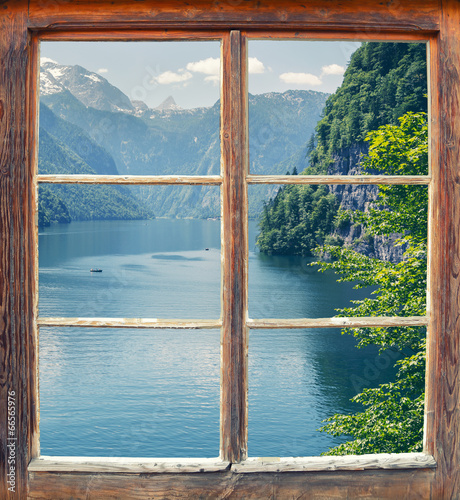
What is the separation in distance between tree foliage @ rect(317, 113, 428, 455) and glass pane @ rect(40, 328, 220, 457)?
8.64 m

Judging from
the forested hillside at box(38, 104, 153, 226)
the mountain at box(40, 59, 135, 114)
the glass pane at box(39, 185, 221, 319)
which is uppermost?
the mountain at box(40, 59, 135, 114)

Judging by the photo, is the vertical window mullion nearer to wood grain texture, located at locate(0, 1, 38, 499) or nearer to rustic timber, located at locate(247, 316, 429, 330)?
rustic timber, located at locate(247, 316, 429, 330)

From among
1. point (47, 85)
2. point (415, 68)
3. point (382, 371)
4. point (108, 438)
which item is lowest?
point (108, 438)

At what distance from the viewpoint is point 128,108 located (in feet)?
158

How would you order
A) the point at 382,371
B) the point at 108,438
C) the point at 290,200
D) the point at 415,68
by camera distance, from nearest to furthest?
the point at 108,438, the point at 382,371, the point at 415,68, the point at 290,200

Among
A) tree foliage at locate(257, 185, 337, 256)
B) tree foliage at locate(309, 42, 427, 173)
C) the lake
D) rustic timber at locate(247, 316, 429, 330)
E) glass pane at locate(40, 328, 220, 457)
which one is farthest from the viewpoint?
tree foliage at locate(257, 185, 337, 256)

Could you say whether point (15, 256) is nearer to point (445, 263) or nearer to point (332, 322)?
point (332, 322)

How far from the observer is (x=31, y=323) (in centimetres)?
118

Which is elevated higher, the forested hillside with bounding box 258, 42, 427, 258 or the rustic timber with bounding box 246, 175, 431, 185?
the forested hillside with bounding box 258, 42, 427, 258

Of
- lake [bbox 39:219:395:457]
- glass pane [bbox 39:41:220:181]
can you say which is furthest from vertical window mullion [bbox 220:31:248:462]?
glass pane [bbox 39:41:220:181]

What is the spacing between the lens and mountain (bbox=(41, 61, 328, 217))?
110 feet

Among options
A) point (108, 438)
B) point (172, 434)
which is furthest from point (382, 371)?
point (108, 438)

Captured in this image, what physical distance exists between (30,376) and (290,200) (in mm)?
28516

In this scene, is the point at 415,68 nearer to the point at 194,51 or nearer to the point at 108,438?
the point at 108,438
